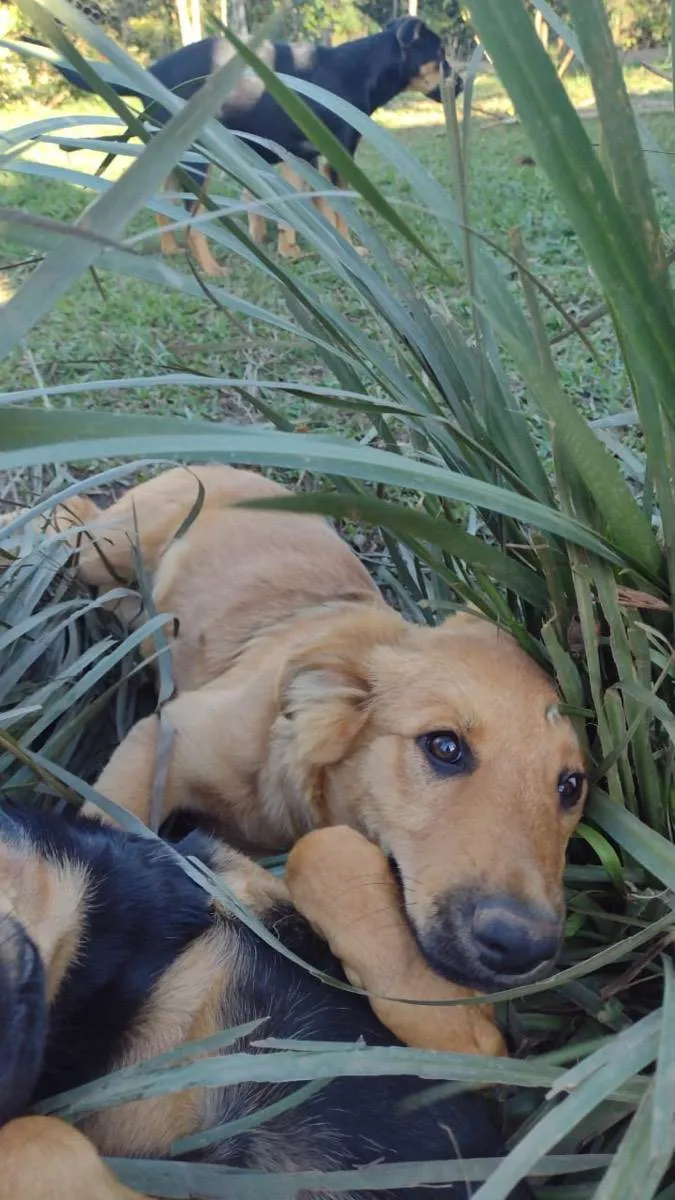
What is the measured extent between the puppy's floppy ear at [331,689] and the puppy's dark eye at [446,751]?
18 centimetres

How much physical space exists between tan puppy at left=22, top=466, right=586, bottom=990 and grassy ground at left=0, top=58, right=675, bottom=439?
2.02 ft

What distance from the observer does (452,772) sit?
1.64 meters

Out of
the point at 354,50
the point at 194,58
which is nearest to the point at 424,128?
the point at 354,50

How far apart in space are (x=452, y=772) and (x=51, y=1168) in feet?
2.69

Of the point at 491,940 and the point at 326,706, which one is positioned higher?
the point at 326,706

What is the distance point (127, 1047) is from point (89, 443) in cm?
94

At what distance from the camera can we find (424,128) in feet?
34.0

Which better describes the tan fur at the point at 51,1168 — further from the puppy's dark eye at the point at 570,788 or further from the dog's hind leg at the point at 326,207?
the dog's hind leg at the point at 326,207

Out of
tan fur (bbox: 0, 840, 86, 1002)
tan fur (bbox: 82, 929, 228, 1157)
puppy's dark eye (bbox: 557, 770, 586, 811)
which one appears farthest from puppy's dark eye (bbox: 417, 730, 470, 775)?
tan fur (bbox: 0, 840, 86, 1002)

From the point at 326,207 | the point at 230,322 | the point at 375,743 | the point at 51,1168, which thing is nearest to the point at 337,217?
the point at 326,207

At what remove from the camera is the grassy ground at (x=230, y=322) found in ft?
11.8

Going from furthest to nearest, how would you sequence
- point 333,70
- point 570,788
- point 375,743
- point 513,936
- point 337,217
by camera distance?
point 333,70 → point 337,217 → point 375,743 → point 570,788 → point 513,936

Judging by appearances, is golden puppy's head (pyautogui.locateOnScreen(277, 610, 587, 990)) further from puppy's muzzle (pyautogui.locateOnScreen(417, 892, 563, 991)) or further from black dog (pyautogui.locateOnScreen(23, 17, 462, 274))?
black dog (pyautogui.locateOnScreen(23, 17, 462, 274))

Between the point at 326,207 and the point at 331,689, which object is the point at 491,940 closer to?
the point at 331,689
